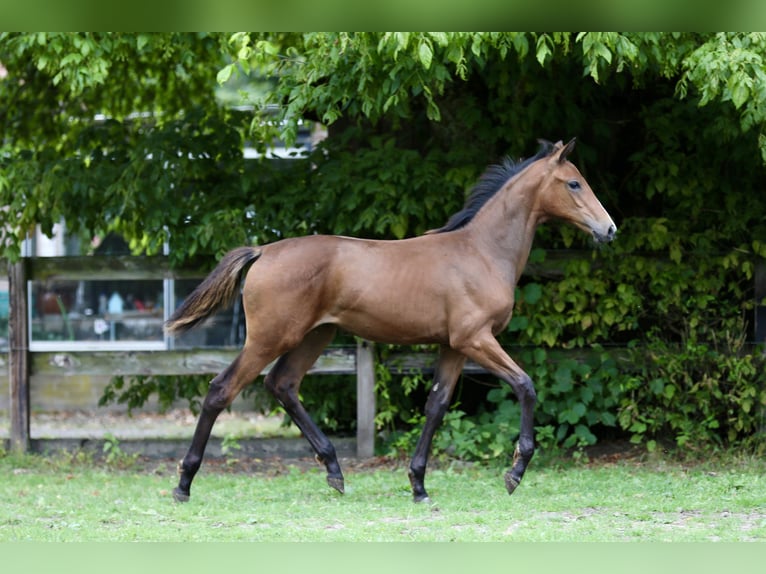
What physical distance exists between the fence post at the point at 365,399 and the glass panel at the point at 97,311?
187 inches

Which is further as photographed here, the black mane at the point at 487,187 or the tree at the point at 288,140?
the tree at the point at 288,140

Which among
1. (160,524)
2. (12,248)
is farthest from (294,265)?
(12,248)

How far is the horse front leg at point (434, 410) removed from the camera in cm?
654

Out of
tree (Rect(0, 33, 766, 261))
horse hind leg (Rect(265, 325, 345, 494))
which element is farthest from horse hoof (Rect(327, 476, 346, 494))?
tree (Rect(0, 33, 766, 261))

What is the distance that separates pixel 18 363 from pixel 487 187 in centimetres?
467

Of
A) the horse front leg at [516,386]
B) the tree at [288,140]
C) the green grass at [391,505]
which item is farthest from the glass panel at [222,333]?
the horse front leg at [516,386]

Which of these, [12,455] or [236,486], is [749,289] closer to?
[236,486]

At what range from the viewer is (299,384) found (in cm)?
683

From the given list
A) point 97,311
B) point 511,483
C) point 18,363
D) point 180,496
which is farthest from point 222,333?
point 511,483

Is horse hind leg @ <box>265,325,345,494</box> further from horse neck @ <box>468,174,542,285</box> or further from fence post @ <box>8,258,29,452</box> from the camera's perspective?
fence post @ <box>8,258,29,452</box>

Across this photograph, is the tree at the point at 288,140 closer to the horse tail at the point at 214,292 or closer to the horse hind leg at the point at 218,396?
the horse tail at the point at 214,292

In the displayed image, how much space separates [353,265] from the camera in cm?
659

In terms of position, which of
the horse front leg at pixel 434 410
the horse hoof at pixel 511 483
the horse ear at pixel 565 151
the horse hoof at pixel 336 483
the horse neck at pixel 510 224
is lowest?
the horse hoof at pixel 336 483

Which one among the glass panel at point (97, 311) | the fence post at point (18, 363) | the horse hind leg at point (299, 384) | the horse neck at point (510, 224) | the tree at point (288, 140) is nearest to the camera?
the horse neck at point (510, 224)
